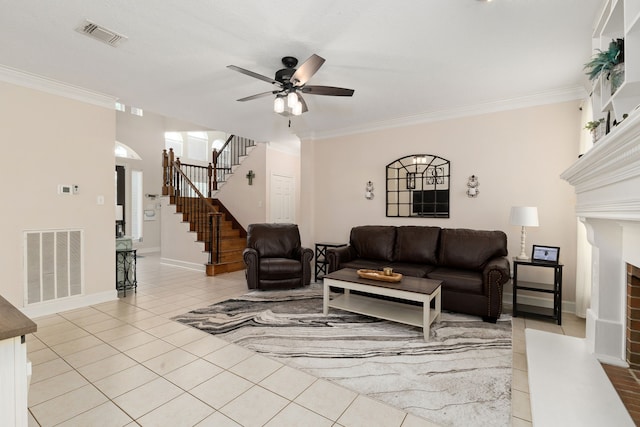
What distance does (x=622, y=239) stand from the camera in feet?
7.23

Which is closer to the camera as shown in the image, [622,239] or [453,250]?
[622,239]

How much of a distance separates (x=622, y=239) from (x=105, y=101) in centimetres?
566

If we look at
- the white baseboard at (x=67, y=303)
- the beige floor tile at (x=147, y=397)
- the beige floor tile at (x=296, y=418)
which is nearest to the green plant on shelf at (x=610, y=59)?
the beige floor tile at (x=296, y=418)

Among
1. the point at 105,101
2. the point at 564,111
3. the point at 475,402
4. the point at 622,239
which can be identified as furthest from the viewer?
the point at 105,101

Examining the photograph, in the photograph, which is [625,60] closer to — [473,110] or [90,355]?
[473,110]

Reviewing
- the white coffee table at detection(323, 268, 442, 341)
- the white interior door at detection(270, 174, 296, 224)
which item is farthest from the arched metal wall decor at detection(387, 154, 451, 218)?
the white interior door at detection(270, 174, 296, 224)

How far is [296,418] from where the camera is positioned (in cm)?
185

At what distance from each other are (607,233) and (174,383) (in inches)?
136

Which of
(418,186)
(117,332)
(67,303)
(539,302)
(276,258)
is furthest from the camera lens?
(276,258)

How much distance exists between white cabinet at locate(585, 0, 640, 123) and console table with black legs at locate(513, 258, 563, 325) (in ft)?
6.04

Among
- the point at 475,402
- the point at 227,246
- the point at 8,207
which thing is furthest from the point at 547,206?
the point at 8,207

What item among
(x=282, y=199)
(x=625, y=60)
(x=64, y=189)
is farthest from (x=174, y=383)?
(x=282, y=199)

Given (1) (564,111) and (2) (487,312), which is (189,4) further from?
(1) (564,111)

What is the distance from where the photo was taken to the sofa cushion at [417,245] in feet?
13.9
